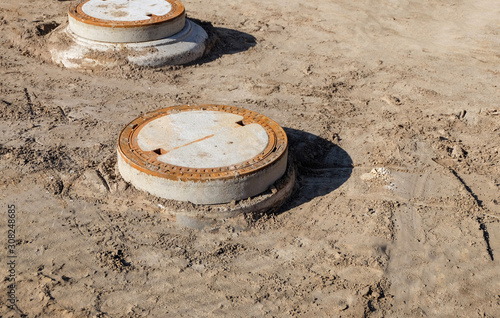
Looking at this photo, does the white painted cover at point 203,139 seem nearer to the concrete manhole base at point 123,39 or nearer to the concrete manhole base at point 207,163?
the concrete manhole base at point 207,163

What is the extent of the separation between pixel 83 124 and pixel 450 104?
4.17m

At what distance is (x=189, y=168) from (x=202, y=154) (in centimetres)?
24

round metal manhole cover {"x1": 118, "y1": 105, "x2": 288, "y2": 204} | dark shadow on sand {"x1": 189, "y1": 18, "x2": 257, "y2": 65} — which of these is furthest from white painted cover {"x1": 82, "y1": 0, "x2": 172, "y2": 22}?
round metal manhole cover {"x1": 118, "y1": 105, "x2": 288, "y2": 204}

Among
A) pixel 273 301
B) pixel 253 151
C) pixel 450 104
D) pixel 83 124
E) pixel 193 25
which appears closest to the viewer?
pixel 273 301

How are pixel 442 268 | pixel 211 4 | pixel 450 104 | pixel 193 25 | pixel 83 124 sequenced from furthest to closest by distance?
pixel 211 4 → pixel 193 25 → pixel 450 104 → pixel 83 124 → pixel 442 268

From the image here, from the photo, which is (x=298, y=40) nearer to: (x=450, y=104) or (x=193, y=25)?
(x=193, y=25)

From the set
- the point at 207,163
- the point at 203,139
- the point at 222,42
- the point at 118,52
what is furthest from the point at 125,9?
the point at 207,163

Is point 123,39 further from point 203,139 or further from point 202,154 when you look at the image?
point 202,154

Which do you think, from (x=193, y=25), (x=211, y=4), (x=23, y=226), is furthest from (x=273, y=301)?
(x=211, y=4)

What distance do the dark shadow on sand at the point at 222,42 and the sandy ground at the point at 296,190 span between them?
0.04m

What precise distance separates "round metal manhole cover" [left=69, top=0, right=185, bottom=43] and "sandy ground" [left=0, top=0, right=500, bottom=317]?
1.52 ft

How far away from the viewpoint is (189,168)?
4.42m

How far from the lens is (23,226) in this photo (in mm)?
4328

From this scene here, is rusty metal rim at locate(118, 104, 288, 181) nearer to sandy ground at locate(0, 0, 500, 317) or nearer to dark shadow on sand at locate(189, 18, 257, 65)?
sandy ground at locate(0, 0, 500, 317)
